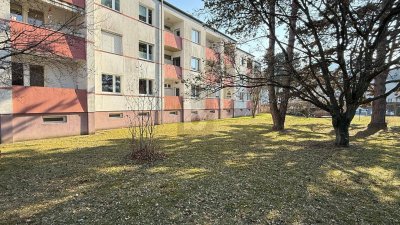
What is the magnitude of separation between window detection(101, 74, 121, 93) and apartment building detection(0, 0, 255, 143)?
7 cm

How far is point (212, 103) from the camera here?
2947 cm

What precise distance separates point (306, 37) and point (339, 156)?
198 inches

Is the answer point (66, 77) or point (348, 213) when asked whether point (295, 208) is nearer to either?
point (348, 213)

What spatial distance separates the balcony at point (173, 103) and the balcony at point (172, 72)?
71.8 inches

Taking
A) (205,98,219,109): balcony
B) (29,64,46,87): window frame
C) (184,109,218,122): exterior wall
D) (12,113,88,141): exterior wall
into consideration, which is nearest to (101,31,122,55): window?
(29,64,46,87): window frame

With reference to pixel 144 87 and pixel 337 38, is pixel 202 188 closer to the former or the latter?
pixel 337 38

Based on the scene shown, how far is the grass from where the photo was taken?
13.3ft

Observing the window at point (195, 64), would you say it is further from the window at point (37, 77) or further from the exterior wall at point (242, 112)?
the window at point (37, 77)

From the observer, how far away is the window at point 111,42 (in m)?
17.0

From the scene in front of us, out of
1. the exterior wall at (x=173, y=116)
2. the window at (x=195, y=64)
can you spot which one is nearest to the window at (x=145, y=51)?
the exterior wall at (x=173, y=116)

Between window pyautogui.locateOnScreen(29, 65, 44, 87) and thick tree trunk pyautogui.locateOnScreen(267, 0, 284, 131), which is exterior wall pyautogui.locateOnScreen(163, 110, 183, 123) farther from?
window pyautogui.locateOnScreen(29, 65, 44, 87)

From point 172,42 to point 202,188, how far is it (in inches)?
758

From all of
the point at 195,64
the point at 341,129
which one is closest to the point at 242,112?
the point at 195,64

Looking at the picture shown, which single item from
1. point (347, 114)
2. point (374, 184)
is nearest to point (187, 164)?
point (374, 184)
